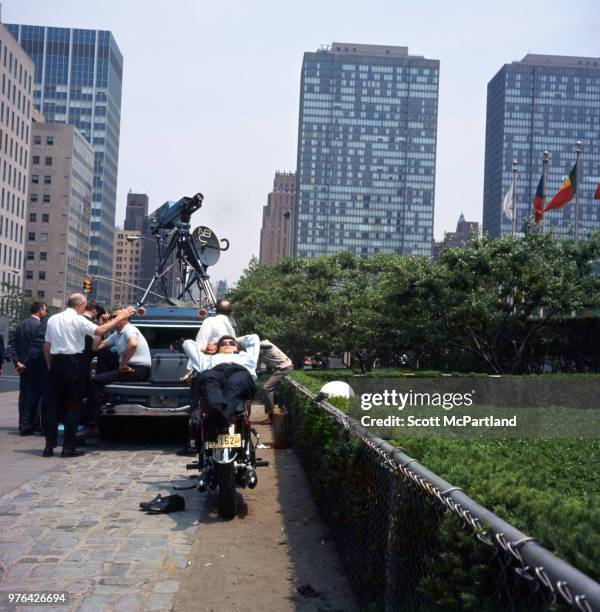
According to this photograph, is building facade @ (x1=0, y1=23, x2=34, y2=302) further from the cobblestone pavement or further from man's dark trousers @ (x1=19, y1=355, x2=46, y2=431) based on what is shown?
the cobblestone pavement

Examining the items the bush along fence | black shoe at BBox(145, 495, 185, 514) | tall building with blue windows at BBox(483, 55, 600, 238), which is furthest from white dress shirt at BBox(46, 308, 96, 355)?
tall building with blue windows at BBox(483, 55, 600, 238)

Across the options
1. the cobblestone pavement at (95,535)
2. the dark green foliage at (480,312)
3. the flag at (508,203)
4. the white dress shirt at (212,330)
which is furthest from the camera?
the flag at (508,203)

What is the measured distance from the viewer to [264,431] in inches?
555

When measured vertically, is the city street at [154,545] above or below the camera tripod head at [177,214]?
below

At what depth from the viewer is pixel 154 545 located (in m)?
5.95

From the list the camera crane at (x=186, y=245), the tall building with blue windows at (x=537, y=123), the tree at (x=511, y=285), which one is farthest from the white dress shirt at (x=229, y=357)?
the tall building with blue windows at (x=537, y=123)

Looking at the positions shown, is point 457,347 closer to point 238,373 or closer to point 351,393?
point 351,393

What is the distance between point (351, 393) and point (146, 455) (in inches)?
124

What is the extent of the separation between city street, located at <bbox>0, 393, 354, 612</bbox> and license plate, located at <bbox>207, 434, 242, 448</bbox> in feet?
2.23

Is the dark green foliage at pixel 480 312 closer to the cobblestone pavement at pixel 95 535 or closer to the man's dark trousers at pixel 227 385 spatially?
Result: the cobblestone pavement at pixel 95 535

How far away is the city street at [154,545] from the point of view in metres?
4.88

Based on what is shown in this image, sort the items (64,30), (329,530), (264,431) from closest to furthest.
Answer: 1. (329,530)
2. (264,431)
3. (64,30)

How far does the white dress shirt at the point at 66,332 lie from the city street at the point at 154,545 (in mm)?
1432

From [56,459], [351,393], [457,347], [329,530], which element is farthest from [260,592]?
[457,347]
